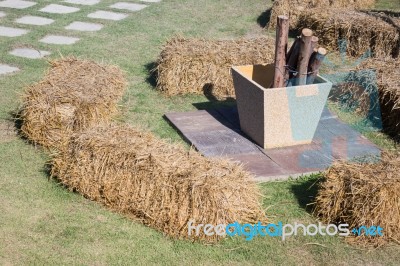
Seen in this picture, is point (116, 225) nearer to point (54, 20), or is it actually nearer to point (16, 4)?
point (54, 20)

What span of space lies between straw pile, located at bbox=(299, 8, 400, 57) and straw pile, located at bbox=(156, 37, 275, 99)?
2264 mm

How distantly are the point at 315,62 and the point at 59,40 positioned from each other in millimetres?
5749

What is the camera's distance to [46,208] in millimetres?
6297

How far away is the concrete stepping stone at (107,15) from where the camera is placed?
13.0m

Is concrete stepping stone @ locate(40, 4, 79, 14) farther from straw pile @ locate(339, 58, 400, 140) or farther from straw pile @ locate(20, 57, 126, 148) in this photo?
straw pile @ locate(339, 58, 400, 140)

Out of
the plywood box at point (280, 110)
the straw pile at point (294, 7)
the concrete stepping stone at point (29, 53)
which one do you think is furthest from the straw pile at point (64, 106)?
the straw pile at point (294, 7)

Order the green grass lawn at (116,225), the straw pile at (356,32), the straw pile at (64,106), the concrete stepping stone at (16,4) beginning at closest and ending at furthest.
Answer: the green grass lawn at (116,225) → the straw pile at (64,106) → the straw pile at (356,32) → the concrete stepping stone at (16,4)

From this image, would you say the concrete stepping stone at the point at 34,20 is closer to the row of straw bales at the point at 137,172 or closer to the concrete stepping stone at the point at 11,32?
the concrete stepping stone at the point at 11,32

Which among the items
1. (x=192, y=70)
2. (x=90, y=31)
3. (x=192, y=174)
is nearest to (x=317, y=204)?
(x=192, y=174)

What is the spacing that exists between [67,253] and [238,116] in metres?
3.59

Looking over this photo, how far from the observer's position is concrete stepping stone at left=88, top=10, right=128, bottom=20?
42.5 ft

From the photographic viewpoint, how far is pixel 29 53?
35.1ft

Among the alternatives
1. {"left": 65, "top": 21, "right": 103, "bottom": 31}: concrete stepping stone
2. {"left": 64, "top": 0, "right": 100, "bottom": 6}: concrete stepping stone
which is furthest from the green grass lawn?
{"left": 64, "top": 0, "right": 100, "bottom": 6}: concrete stepping stone

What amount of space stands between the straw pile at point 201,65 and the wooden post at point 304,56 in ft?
7.01
